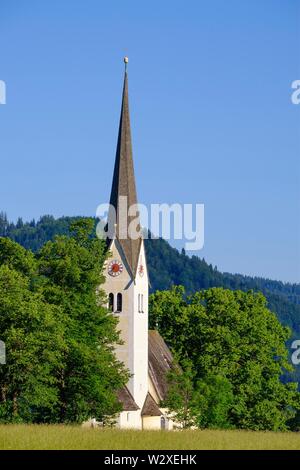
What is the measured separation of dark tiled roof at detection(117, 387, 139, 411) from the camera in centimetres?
6406

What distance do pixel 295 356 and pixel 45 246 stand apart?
762 inches

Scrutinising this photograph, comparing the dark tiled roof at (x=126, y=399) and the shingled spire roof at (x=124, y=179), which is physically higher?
the shingled spire roof at (x=124, y=179)

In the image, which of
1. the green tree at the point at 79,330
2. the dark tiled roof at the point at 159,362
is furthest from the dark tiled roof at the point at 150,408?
the green tree at the point at 79,330

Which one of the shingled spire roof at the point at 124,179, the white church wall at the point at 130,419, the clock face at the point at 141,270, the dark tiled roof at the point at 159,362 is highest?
the shingled spire roof at the point at 124,179

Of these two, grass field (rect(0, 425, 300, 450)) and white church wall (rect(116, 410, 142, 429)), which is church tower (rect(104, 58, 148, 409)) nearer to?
white church wall (rect(116, 410, 142, 429))

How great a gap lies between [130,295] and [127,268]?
1514 mm

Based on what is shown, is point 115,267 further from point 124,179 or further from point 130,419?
point 130,419

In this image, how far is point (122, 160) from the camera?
2660 inches

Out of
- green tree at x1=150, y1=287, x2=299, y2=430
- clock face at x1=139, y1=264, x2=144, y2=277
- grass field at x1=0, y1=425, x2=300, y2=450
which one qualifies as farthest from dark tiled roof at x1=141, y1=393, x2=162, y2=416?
grass field at x1=0, y1=425, x2=300, y2=450

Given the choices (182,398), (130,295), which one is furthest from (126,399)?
(130,295)

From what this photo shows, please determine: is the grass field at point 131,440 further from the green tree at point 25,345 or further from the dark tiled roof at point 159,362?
the dark tiled roof at point 159,362

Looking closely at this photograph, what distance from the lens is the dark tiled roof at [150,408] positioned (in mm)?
66125

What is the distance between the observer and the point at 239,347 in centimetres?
7006
